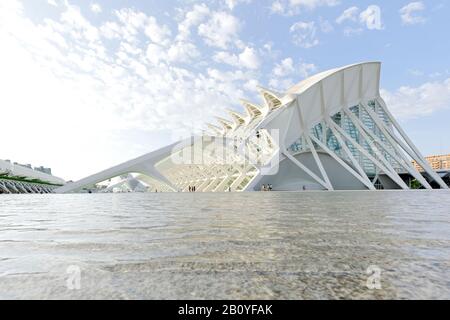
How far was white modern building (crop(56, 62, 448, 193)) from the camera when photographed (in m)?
30.6

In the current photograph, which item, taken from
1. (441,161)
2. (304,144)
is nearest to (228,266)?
(304,144)

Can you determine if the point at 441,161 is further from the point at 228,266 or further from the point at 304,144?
the point at 228,266

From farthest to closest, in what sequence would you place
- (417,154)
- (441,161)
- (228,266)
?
(441,161) → (417,154) → (228,266)

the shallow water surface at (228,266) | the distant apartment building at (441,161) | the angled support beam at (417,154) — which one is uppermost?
the distant apartment building at (441,161)

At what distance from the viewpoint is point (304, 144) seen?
37.3 m

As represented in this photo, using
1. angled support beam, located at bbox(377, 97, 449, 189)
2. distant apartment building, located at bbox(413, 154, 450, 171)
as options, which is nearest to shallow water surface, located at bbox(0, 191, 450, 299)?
angled support beam, located at bbox(377, 97, 449, 189)

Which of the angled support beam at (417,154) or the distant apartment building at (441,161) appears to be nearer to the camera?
the angled support beam at (417,154)

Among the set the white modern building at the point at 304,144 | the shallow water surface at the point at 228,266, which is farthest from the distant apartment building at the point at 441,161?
the shallow water surface at the point at 228,266

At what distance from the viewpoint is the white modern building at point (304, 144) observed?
30625 mm

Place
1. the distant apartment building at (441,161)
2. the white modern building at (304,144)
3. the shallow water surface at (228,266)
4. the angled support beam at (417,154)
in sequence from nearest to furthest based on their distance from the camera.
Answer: the shallow water surface at (228,266), the white modern building at (304,144), the angled support beam at (417,154), the distant apartment building at (441,161)

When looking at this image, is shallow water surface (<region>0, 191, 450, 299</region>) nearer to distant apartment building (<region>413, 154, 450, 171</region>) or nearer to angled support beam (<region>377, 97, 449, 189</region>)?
angled support beam (<region>377, 97, 449, 189</region>)

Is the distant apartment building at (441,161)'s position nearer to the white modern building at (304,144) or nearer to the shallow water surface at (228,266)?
the white modern building at (304,144)
